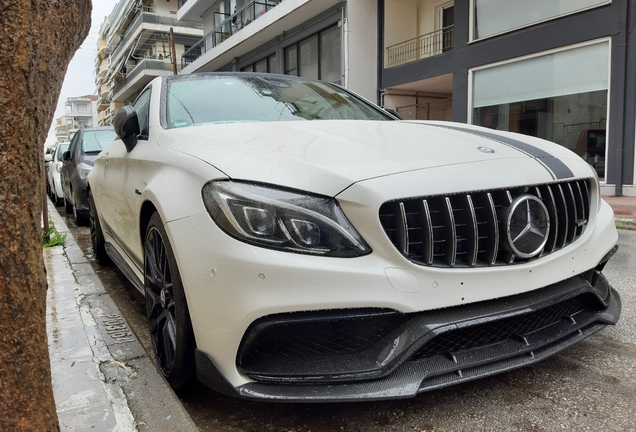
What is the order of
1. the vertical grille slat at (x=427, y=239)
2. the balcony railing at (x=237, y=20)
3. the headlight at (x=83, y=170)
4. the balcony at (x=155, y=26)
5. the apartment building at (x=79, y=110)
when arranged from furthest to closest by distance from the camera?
the apartment building at (x=79, y=110) < the balcony at (x=155, y=26) < the balcony railing at (x=237, y=20) < the headlight at (x=83, y=170) < the vertical grille slat at (x=427, y=239)

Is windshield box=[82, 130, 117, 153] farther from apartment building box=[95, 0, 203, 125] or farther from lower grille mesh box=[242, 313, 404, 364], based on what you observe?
apartment building box=[95, 0, 203, 125]

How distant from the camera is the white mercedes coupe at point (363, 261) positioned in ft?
5.78

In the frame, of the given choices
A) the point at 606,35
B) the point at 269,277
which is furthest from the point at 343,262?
the point at 606,35

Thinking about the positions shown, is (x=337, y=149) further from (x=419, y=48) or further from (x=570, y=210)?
(x=419, y=48)

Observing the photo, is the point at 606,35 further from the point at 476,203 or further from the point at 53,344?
the point at 53,344

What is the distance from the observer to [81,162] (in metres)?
7.59

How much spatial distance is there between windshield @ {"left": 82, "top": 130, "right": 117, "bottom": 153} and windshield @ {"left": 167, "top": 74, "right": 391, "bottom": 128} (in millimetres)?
5388

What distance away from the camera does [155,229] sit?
2383 mm

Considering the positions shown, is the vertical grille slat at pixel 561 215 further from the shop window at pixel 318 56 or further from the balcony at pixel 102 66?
the balcony at pixel 102 66

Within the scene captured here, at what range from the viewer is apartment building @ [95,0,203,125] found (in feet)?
122

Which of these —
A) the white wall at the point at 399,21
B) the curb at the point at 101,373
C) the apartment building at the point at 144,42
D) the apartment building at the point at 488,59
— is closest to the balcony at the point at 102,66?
the apartment building at the point at 144,42

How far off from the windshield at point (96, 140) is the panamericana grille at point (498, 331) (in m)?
7.41

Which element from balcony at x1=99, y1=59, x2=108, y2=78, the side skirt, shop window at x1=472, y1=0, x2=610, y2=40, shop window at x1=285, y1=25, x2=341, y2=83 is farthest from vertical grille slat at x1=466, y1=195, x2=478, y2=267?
balcony at x1=99, y1=59, x2=108, y2=78

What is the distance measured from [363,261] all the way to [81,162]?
273 inches
